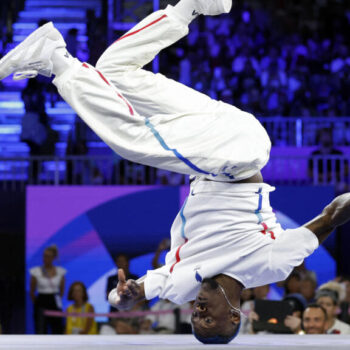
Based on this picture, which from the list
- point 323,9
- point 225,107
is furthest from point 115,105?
point 323,9

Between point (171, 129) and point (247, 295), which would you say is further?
point (247, 295)

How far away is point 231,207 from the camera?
168 inches

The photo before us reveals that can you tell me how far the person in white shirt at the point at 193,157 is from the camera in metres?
4.12

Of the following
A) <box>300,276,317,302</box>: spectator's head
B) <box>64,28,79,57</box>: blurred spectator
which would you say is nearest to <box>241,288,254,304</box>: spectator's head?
<box>300,276,317,302</box>: spectator's head

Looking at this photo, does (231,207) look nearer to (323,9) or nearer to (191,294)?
(191,294)

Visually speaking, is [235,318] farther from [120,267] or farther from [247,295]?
[120,267]

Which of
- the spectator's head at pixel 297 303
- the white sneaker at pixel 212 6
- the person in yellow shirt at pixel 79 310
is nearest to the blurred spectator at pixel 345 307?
the spectator's head at pixel 297 303

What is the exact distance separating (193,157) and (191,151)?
32mm

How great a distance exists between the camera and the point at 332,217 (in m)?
4.25

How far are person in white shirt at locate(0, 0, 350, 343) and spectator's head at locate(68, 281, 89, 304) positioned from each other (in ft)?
12.7

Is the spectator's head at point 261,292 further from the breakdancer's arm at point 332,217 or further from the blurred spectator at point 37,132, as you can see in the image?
the breakdancer's arm at point 332,217

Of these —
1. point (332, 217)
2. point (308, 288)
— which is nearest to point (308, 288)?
point (308, 288)

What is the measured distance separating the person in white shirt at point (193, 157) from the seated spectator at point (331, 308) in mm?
2541

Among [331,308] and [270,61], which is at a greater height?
[270,61]
